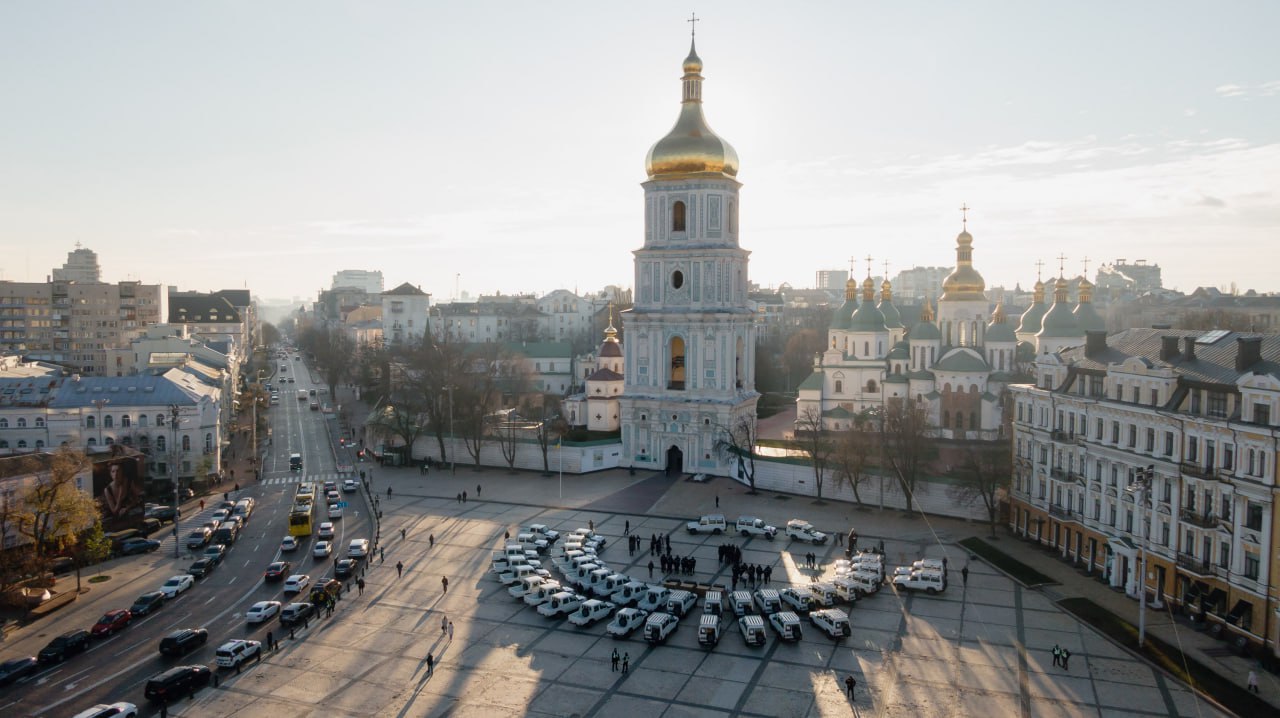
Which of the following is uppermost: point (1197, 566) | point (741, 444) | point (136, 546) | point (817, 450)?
point (817, 450)

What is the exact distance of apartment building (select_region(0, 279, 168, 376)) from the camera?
8469cm

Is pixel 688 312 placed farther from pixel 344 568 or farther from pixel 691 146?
pixel 344 568

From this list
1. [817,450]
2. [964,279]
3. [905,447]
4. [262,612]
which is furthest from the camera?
[964,279]

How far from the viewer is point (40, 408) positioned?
157ft

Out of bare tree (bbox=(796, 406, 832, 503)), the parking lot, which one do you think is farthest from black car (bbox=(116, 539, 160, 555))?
bare tree (bbox=(796, 406, 832, 503))

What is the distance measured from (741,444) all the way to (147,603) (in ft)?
97.3

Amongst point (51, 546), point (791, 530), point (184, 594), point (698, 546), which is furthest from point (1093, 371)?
point (51, 546)

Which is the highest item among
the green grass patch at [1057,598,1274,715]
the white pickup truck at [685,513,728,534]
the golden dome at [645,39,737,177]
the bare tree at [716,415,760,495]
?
the golden dome at [645,39,737,177]

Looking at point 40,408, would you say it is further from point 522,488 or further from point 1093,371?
point 1093,371

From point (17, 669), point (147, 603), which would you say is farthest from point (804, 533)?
point (17, 669)

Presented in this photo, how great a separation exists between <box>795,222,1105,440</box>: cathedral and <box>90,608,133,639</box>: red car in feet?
116

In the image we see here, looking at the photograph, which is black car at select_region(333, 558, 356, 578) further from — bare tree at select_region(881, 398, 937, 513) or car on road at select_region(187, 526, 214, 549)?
bare tree at select_region(881, 398, 937, 513)

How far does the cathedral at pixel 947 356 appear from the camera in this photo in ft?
191

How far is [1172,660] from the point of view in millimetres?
24672
